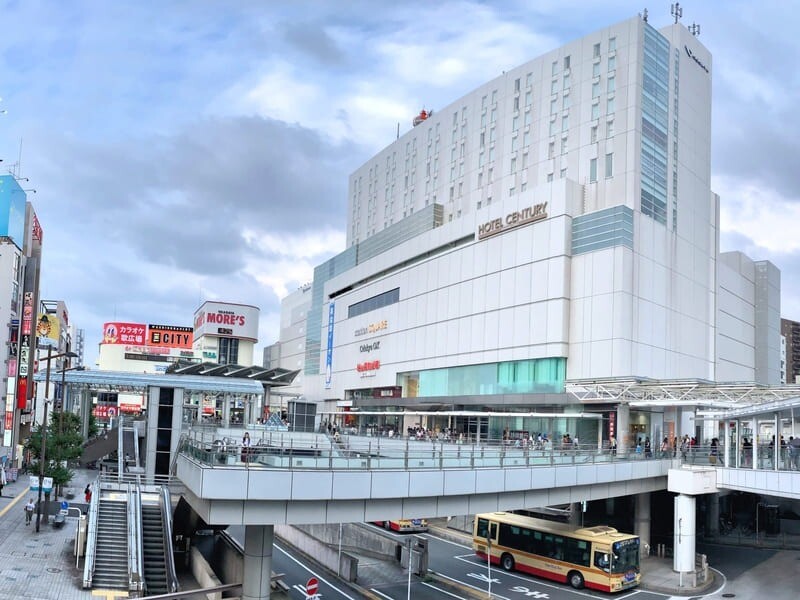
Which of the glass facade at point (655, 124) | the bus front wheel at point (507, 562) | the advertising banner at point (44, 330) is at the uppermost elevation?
the glass facade at point (655, 124)

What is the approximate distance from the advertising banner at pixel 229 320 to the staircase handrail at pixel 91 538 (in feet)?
413

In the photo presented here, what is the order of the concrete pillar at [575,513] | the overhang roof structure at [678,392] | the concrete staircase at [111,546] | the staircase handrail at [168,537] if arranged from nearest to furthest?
the concrete staircase at [111,546] → the staircase handrail at [168,537] → the overhang roof structure at [678,392] → the concrete pillar at [575,513]

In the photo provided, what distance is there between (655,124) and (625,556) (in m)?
39.0

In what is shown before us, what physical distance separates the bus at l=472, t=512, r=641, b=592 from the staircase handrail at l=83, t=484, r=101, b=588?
50.8 feet

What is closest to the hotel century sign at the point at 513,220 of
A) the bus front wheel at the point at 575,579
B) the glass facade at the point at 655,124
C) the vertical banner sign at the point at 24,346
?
the glass facade at the point at 655,124

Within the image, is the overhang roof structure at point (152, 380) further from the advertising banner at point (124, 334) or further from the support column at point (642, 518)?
the advertising banner at point (124, 334)

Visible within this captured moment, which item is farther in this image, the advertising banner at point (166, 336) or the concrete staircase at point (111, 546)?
the advertising banner at point (166, 336)

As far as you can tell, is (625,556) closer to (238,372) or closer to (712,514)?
(712,514)

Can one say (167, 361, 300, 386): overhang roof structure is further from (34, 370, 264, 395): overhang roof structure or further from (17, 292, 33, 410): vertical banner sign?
(17, 292, 33, 410): vertical banner sign

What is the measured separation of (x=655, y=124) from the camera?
61.3 metres

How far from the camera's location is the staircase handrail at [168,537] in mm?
29594

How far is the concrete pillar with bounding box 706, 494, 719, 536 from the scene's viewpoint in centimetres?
4734

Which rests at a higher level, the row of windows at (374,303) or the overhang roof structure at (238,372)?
the row of windows at (374,303)

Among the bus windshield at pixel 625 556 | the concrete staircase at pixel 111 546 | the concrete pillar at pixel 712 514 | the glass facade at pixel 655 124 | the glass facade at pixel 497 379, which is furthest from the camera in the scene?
the glass facade at pixel 655 124
